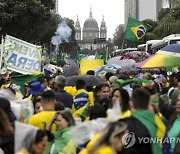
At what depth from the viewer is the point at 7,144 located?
22.7 ft

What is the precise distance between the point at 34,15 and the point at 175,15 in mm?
16921

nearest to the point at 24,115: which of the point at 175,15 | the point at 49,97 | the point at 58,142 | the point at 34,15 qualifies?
the point at 49,97

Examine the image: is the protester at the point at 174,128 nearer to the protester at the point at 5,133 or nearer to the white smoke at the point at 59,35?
the protester at the point at 5,133

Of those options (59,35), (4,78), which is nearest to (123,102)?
(4,78)

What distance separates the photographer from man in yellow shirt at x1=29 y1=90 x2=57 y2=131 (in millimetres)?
7574

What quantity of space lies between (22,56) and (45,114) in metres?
7.57

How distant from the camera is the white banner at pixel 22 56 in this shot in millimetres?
14875

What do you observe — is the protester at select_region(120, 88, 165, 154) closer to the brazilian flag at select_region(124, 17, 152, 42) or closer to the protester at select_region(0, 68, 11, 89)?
the protester at select_region(0, 68, 11, 89)

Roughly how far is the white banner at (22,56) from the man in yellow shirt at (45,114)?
679 cm

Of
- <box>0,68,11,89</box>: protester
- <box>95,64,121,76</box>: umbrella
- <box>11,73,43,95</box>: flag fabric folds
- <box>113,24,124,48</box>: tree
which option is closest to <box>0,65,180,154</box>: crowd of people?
<box>0,68,11,89</box>: protester

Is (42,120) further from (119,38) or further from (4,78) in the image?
(119,38)

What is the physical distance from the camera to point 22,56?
49.6 ft

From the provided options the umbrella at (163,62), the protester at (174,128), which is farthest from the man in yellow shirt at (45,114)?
the umbrella at (163,62)

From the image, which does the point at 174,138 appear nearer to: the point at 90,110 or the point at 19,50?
the point at 90,110
